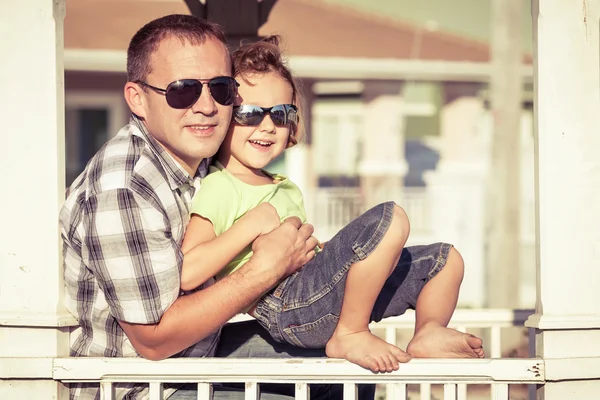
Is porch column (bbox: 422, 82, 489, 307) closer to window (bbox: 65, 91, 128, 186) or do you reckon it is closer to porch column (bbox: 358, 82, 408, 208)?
porch column (bbox: 358, 82, 408, 208)

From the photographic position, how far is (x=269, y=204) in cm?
320

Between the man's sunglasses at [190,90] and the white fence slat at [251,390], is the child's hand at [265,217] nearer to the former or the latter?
the man's sunglasses at [190,90]

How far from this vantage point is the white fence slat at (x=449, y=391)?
2947mm

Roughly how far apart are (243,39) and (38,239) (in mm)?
1766

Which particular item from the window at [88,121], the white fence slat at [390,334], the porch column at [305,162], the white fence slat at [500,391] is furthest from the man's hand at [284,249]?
the window at [88,121]

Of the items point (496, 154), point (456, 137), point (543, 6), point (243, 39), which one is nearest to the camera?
point (543, 6)

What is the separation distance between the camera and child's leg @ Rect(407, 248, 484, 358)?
Answer: 10.1ft

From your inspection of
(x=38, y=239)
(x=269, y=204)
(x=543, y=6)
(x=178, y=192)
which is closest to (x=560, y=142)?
(x=543, y=6)

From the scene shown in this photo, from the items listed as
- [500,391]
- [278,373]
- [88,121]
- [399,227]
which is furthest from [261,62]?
[88,121]

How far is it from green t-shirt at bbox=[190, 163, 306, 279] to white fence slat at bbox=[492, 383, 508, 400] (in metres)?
0.99

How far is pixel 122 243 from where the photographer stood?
2.86m

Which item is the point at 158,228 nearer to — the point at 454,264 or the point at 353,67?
the point at 454,264

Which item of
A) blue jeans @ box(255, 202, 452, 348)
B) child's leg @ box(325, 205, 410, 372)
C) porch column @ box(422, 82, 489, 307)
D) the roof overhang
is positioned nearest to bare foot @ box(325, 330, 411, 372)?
child's leg @ box(325, 205, 410, 372)

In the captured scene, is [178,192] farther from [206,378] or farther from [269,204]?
[206,378]
